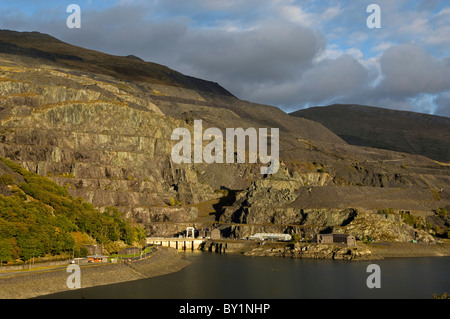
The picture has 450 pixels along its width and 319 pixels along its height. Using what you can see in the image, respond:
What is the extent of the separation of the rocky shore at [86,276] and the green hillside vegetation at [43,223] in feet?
23.3

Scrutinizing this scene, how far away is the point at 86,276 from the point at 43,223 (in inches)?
658

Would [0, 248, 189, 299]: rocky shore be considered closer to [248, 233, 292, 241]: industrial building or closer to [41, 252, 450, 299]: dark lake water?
[41, 252, 450, 299]: dark lake water

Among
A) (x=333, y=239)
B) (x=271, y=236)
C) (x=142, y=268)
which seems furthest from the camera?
(x=271, y=236)

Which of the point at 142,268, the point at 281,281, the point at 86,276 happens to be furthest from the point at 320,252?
the point at 86,276

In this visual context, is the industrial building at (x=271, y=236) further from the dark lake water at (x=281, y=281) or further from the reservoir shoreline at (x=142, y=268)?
the dark lake water at (x=281, y=281)

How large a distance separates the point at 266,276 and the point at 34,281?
48244 millimetres

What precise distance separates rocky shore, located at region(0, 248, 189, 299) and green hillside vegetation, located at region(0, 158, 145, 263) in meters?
7.09

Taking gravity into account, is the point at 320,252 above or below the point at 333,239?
below

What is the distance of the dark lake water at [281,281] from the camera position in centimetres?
9006

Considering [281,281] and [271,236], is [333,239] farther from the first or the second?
[281,281]

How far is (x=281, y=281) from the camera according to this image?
10612cm

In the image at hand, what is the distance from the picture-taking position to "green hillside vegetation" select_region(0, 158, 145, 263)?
92262 mm
